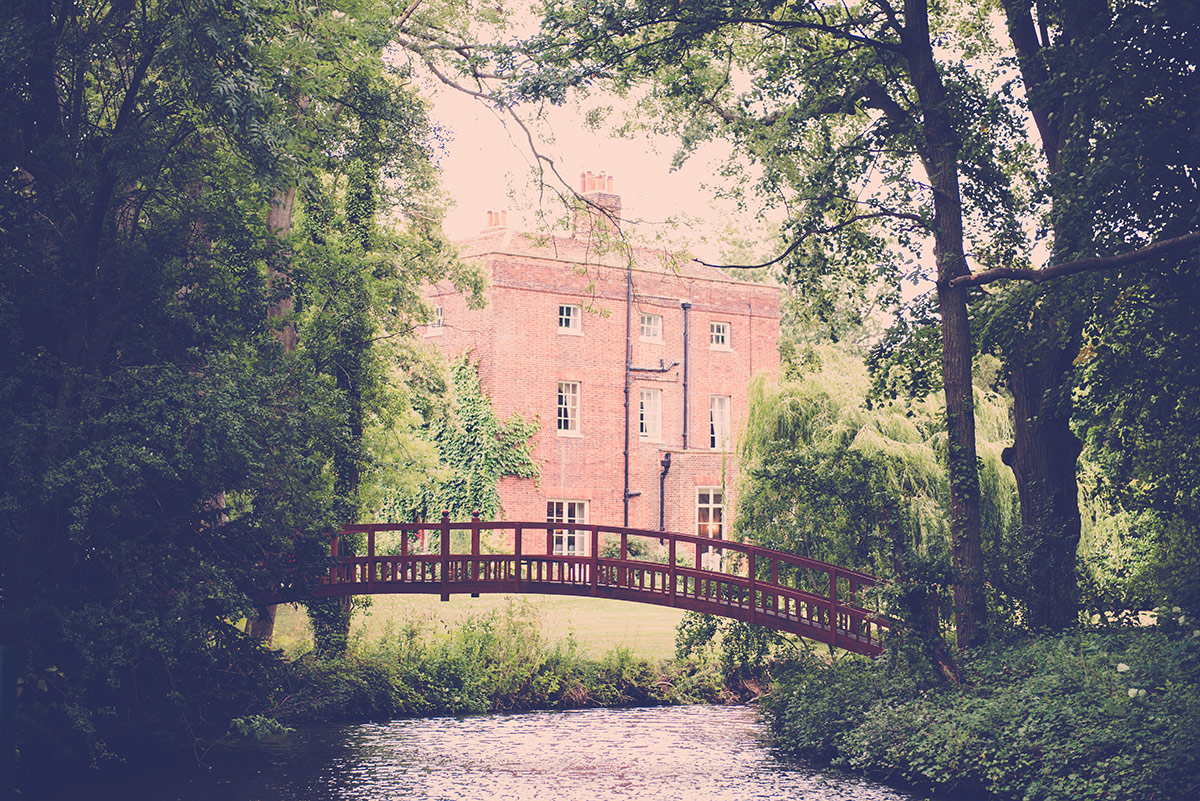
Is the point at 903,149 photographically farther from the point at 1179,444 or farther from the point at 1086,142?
the point at 1179,444

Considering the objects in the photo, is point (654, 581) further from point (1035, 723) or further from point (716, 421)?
point (716, 421)

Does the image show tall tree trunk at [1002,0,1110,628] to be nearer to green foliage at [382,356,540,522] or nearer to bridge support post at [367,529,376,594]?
bridge support post at [367,529,376,594]

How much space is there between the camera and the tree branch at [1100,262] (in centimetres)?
1126

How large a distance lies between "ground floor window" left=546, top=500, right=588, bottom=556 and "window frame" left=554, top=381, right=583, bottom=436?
6.21 feet

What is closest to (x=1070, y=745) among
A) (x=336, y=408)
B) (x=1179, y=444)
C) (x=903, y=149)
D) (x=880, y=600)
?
(x=880, y=600)

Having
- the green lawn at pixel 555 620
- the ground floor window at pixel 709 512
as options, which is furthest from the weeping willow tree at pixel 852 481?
the ground floor window at pixel 709 512

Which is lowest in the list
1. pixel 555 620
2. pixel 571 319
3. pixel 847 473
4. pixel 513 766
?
pixel 513 766

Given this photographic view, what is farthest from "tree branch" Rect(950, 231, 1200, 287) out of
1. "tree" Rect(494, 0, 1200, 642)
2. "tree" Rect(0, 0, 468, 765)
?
"tree" Rect(0, 0, 468, 765)

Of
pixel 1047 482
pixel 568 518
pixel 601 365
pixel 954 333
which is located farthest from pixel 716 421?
pixel 954 333

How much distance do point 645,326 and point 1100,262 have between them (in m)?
21.4

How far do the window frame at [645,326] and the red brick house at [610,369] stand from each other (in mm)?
39

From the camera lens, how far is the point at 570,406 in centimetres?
3158

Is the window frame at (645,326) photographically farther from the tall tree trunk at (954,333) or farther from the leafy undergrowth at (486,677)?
the tall tree trunk at (954,333)

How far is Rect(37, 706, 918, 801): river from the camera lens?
43.0ft
